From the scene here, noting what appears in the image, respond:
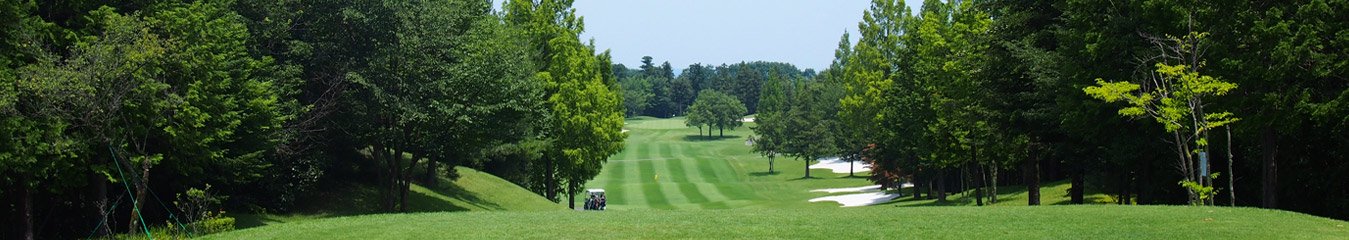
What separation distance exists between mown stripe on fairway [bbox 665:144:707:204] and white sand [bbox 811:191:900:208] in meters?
8.90

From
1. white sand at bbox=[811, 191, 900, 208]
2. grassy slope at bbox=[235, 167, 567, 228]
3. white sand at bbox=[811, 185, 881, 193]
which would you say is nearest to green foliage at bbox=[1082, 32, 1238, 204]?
grassy slope at bbox=[235, 167, 567, 228]

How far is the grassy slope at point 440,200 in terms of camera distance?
3584 cm

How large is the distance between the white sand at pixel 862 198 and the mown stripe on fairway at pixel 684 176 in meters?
8.90

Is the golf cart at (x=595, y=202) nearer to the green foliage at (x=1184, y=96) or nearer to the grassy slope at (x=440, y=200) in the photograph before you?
the grassy slope at (x=440, y=200)

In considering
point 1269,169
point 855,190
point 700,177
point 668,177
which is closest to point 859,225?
point 1269,169

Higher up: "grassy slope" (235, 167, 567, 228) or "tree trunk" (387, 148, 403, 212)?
"tree trunk" (387, 148, 403, 212)

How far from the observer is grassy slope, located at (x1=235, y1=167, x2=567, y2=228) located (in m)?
35.8

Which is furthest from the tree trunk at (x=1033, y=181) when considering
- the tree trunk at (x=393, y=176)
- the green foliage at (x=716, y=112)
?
the green foliage at (x=716, y=112)

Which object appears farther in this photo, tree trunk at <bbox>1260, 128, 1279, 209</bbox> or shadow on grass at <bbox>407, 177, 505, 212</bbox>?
shadow on grass at <bbox>407, 177, 505, 212</bbox>

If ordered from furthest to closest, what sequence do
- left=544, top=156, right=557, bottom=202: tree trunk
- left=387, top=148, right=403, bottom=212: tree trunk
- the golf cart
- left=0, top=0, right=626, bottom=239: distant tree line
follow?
1. left=544, top=156, right=557, bottom=202: tree trunk
2. the golf cart
3. left=387, top=148, right=403, bottom=212: tree trunk
4. left=0, top=0, right=626, bottom=239: distant tree line

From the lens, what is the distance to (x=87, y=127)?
24.3m

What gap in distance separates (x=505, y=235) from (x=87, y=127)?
9945 millimetres

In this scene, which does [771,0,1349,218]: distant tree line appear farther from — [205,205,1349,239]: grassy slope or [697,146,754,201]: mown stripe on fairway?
[697,146,754,201]: mown stripe on fairway

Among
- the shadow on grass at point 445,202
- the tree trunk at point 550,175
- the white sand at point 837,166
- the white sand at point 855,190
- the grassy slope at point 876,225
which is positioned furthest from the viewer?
the white sand at point 837,166
